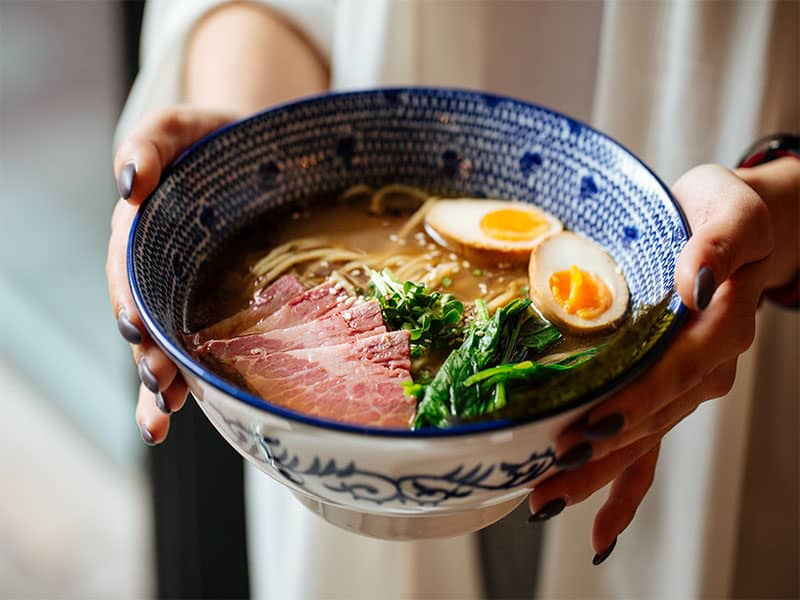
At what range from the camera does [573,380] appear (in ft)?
2.48

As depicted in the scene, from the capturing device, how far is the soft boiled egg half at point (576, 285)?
98 cm

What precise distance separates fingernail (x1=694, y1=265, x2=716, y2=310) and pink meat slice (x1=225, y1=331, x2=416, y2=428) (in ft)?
0.94

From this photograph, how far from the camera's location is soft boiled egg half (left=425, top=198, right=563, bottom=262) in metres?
1.09

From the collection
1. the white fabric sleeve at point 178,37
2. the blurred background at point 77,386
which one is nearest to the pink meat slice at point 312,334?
the white fabric sleeve at point 178,37

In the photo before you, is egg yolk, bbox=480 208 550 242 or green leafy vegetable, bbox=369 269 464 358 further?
egg yolk, bbox=480 208 550 242

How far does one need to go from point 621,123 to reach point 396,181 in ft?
1.42

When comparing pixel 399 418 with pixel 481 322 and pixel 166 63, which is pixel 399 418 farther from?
pixel 166 63

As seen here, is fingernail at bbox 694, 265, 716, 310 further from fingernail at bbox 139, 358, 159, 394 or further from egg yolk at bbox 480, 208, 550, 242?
fingernail at bbox 139, 358, 159, 394

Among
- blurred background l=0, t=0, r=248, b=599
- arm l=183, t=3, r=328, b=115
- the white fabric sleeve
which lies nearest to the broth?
arm l=183, t=3, r=328, b=115

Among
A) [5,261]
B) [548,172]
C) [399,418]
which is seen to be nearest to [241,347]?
[399,418]

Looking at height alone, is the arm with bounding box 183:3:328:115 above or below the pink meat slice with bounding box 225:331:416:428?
above

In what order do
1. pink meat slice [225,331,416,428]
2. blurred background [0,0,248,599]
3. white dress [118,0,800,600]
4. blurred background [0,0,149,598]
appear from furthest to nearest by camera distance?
blurred background [0,0,149,598]
blurred background [0,0,248,599]
white dress [118,0,800,600]
pink meat slice [225,331,416,428]

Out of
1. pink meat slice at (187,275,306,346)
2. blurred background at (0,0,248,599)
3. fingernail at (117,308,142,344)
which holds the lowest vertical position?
blurred background at (0,0,248,599)

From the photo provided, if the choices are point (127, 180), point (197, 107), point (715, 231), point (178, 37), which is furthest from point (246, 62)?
point (715, 231)
